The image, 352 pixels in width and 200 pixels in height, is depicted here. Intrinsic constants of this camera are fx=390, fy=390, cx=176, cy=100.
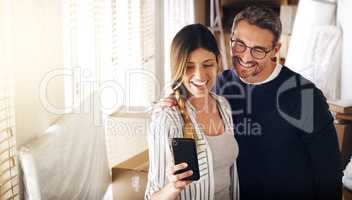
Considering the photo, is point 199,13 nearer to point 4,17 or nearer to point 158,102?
point 158,102

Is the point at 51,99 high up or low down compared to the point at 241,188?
up

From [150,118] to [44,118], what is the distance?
0.23m

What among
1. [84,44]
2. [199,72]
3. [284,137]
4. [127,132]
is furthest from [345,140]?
[84,44]

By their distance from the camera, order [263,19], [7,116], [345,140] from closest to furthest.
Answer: [7,116]
[263,19]
[345,140]

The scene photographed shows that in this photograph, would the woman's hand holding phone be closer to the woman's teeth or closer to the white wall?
the woman's teeth

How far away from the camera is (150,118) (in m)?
0.86

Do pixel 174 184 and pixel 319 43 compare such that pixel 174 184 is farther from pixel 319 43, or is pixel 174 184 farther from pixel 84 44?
pixel 319 43

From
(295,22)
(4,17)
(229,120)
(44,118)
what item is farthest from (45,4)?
(295,22)

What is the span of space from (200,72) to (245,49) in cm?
12

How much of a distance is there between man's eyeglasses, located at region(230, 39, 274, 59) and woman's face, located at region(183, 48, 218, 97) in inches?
2.7

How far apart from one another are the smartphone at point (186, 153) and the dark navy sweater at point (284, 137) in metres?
0.16

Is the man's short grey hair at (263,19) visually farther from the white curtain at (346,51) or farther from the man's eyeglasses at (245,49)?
the white curtain at (346,51)

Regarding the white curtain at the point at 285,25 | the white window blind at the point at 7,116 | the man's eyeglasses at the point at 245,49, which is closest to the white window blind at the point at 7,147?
the white window blind at the point at 7,116

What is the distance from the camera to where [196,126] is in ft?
2.72
